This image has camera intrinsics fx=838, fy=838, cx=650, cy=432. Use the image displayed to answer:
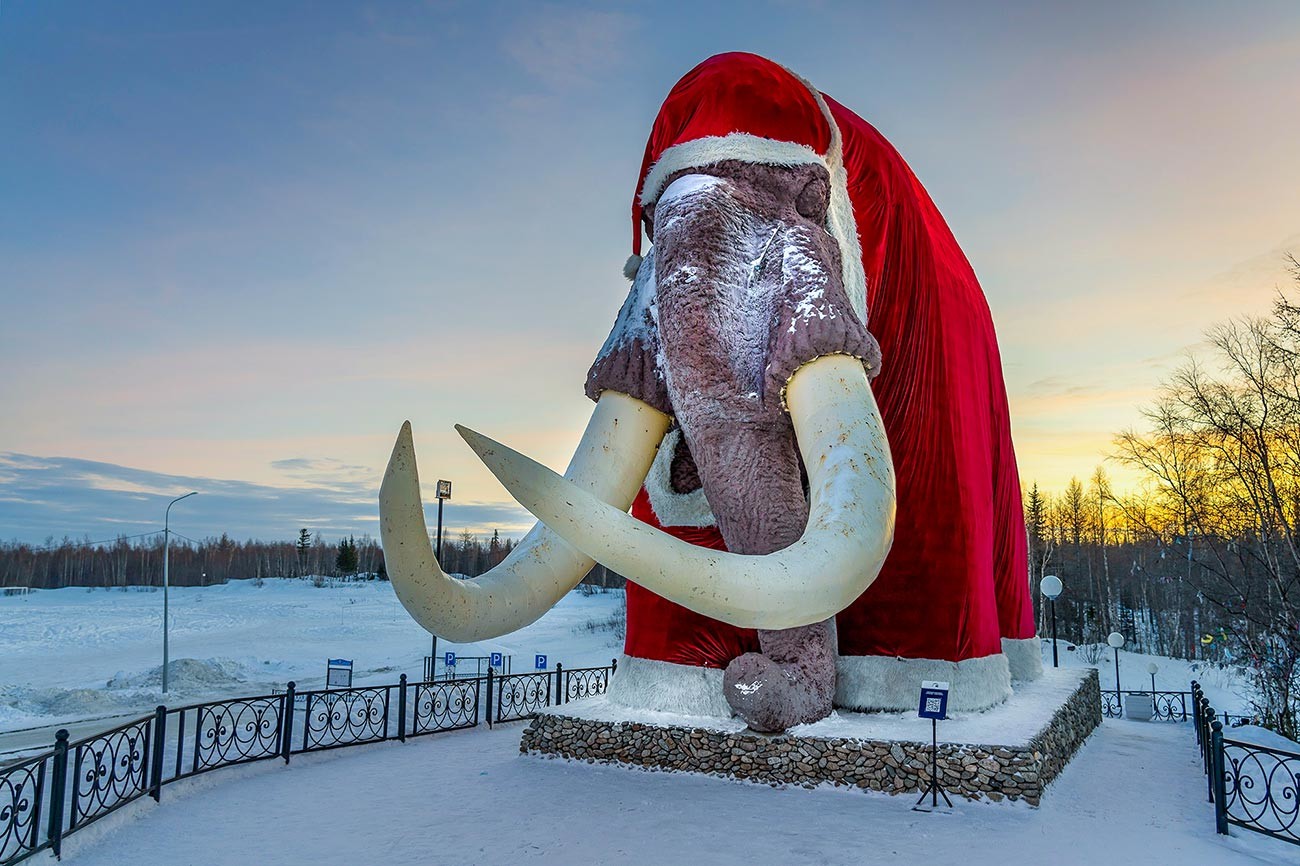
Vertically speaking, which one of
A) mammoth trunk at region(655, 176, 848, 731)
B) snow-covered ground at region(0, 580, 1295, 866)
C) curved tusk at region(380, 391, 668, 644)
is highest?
mammoth trunk at region(655, 176, 848, 731)

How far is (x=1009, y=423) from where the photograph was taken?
9031mm

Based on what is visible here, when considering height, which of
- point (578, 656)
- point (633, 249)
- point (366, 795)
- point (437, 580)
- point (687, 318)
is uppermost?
point (633, 249)

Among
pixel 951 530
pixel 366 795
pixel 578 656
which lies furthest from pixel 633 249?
pixel 578 656

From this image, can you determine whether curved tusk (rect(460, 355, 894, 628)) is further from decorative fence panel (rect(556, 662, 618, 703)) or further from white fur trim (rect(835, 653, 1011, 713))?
decorative fence panel (rect(556, 662, 618, 703))

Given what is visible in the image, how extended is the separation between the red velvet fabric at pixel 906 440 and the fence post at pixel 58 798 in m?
3.97

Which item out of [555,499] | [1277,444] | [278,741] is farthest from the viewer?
[1277,444]

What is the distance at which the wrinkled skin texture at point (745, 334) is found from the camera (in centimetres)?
480

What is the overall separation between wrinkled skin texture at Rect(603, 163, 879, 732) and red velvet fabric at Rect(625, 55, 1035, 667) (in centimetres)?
84

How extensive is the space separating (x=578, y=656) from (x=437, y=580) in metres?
24.4

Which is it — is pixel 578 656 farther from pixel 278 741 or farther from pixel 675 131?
pixel 675 131

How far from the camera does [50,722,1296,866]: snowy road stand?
191 inches

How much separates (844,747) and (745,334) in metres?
3.05

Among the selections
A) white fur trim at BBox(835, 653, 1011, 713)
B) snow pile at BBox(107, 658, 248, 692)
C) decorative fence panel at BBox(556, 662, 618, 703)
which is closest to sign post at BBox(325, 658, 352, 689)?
decorative fence panel at BBox(556, 662, 618, 703)

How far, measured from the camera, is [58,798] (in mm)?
4938
